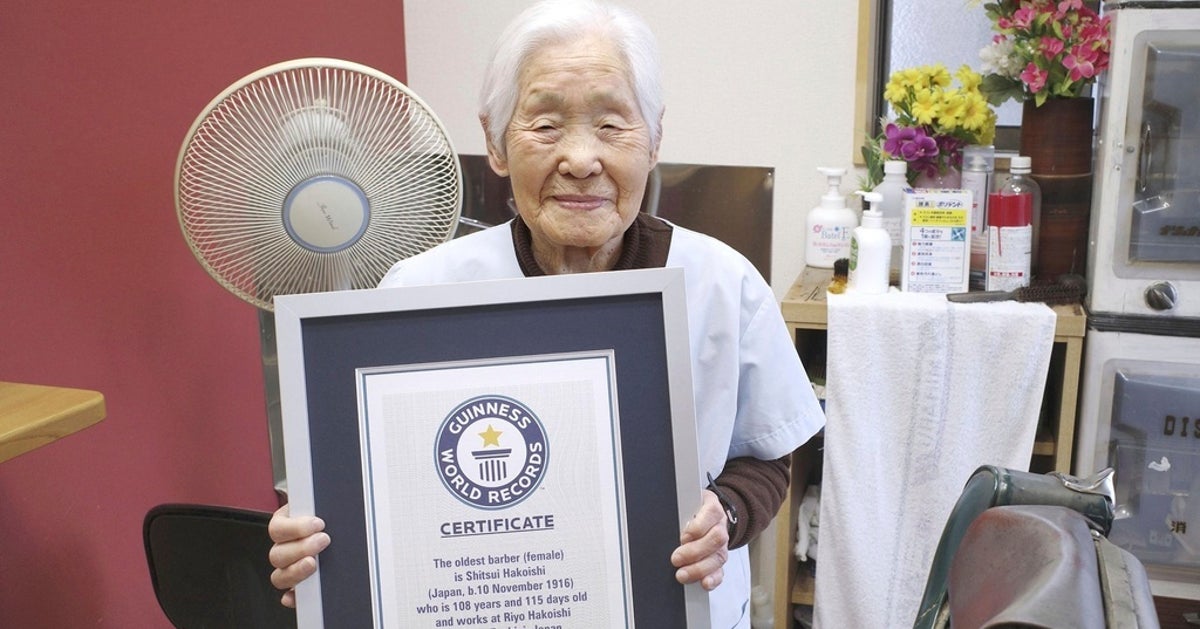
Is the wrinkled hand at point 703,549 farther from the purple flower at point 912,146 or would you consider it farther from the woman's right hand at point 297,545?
the purple flower at point 912,146

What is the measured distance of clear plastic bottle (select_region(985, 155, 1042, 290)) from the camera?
2066 mm

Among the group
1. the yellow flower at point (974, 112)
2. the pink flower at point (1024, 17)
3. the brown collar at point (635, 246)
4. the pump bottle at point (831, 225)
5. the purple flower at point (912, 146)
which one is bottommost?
the pump bottle at point (831, 225)

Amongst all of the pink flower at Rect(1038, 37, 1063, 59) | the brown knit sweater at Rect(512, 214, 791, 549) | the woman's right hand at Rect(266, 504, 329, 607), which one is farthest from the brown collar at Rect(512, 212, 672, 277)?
the pink flower at Rect(1038, 37, 1063, 59)

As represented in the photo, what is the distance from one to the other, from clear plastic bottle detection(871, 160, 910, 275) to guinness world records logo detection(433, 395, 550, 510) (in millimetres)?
1478

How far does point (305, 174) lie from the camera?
1.42 m

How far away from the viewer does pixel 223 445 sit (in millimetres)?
2115

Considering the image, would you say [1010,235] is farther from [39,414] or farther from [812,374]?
[39,414]

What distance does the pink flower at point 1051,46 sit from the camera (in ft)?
6.70

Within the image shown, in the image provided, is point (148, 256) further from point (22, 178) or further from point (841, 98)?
point (841, 98)

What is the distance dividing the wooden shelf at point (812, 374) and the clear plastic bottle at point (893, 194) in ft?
0.63

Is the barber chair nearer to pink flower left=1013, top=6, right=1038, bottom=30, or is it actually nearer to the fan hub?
the fan hub

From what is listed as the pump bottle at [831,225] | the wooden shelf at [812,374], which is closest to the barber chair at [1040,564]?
the wooden shelf at [812,374]

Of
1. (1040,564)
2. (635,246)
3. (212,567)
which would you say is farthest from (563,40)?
(212,567)

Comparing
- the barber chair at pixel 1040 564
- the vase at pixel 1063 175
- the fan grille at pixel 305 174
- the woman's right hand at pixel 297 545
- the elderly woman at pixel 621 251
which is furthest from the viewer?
the vase at pixel 1063 175
